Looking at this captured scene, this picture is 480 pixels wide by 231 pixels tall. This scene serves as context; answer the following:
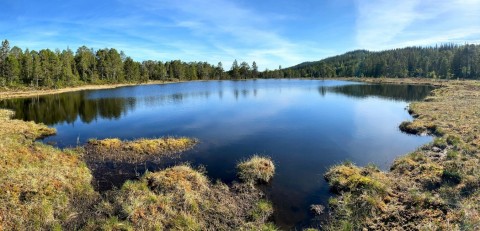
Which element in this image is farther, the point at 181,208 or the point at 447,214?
Result: the point at 181,208

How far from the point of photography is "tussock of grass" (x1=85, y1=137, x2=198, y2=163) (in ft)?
82.4

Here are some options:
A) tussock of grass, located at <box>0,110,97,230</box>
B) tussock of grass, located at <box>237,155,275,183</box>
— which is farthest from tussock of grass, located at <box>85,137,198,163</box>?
tussock of grass, located at <box>237,155,275,183</box>

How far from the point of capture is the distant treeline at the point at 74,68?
102 meters

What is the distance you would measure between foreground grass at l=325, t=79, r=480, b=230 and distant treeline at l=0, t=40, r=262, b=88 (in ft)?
376

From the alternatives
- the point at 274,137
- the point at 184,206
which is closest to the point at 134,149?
the point at 184,206

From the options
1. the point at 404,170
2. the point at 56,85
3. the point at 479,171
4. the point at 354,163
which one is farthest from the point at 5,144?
the point at 56,85

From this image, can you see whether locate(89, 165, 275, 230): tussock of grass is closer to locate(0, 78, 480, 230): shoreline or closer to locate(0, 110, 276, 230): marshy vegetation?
locate(0, 110, 276, 230): marshy vegetation

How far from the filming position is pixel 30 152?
20.5 m

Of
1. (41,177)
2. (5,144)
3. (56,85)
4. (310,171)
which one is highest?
(56,85)

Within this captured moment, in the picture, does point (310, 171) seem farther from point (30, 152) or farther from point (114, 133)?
point (114, 133)

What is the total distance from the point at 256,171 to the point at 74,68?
136441 mm

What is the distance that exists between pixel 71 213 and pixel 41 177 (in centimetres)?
378

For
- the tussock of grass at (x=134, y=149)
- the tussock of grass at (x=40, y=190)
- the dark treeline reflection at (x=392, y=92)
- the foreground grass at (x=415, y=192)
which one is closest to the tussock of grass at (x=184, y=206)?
the tussock of grass at (x=40, y=190)

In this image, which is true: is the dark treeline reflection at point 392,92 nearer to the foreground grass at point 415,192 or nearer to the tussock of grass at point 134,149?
the foreground grass at point 415,192
